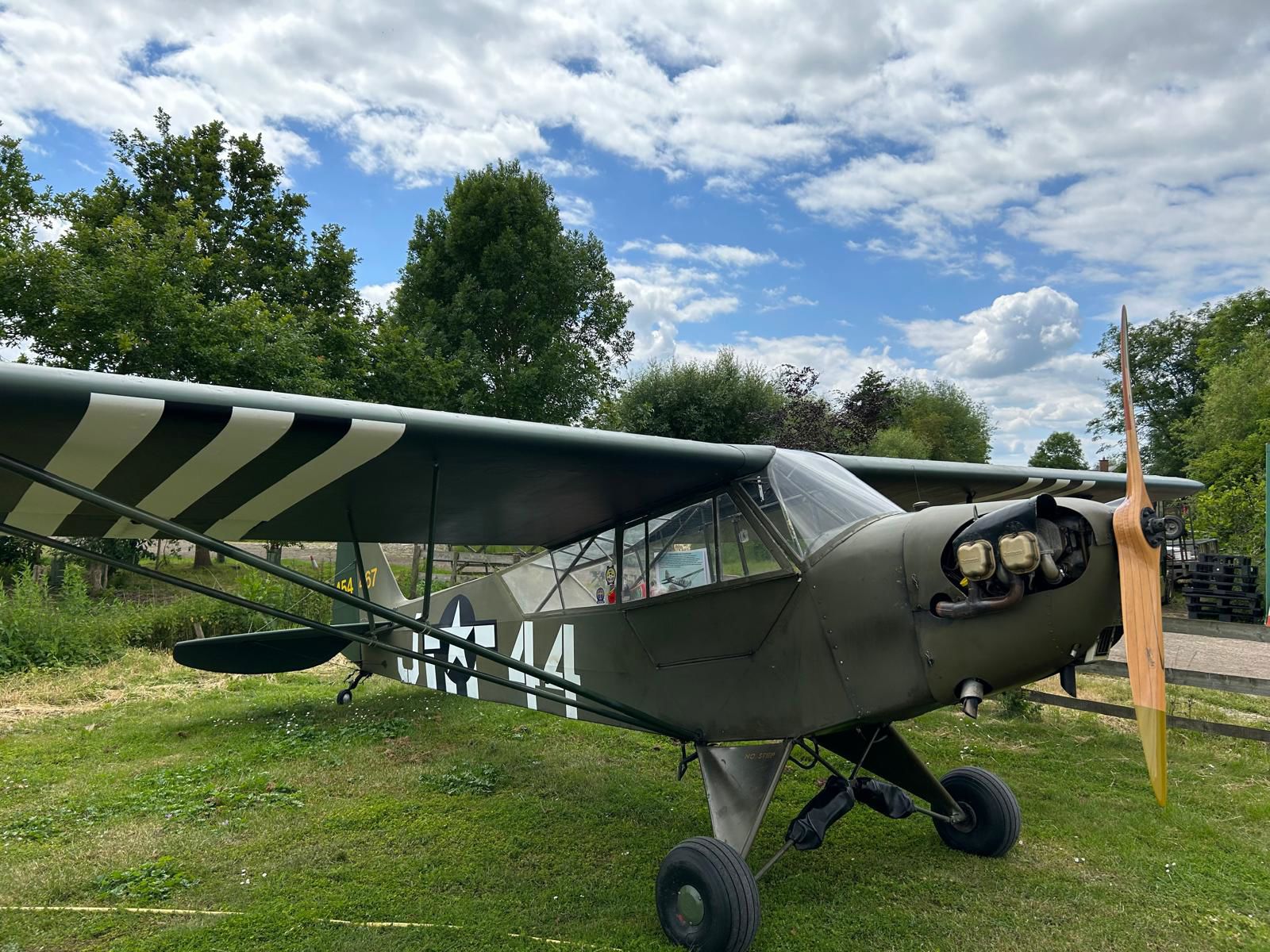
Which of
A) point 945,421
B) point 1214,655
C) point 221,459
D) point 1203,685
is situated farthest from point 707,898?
point 945,421

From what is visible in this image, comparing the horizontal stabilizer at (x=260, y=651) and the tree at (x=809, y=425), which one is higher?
the tree at (x=809, y=425)

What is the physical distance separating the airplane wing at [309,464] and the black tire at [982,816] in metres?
2.38

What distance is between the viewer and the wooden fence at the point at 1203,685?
587 centimetres

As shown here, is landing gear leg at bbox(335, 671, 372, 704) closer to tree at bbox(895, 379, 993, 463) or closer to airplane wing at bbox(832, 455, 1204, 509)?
airplane wing at bbox(832, 455, 1204, 509)

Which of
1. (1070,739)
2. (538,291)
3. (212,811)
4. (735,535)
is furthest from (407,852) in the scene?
(538,291)

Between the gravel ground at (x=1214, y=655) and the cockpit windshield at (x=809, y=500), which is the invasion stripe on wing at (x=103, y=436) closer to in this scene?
the cockpit windshield at (x=809, y=500)

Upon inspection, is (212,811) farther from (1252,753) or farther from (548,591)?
(1252,753)

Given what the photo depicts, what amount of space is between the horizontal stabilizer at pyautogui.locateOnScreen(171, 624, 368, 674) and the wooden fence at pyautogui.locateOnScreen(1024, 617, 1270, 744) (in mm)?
6497

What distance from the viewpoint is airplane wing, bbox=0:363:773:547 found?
2645 millimetres

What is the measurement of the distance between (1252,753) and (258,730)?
8838mm

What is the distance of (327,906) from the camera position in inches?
147

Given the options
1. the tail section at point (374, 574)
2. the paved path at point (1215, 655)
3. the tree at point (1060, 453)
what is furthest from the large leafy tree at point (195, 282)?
the tree at point (1060, 453)

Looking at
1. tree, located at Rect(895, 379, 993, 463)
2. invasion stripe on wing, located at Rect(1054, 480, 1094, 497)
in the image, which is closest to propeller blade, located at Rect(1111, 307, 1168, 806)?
invasion stripe on wing, located at Rect(1054, 480, 1094, 497)

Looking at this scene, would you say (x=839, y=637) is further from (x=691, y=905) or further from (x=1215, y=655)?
(x=1215, y=655)
